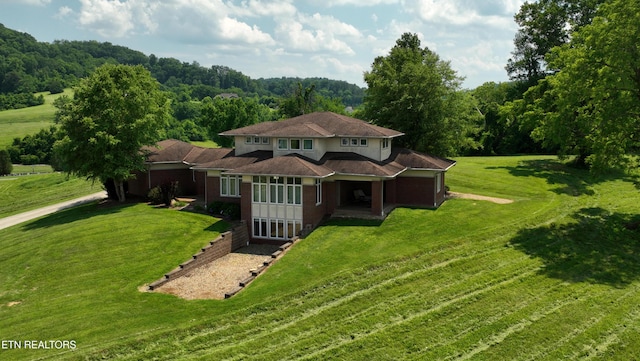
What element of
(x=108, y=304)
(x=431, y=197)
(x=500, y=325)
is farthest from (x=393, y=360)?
(x=431, y=197)

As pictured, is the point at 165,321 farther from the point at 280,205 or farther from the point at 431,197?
the point at 431,197

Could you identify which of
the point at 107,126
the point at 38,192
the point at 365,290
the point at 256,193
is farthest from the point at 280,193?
the point at 38,192

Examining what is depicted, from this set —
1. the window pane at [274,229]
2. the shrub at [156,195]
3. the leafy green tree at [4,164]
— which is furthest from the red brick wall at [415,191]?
the leafy green tree at [4,164]

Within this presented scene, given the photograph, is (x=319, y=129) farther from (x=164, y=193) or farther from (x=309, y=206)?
(x=164, y=193)

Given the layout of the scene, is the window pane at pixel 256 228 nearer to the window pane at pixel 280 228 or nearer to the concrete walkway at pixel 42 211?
the window pane at pixel 280 228

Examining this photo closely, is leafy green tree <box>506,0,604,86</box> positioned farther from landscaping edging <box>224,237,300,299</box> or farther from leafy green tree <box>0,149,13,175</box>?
leafy green tree <box>0,149,13,175</box>

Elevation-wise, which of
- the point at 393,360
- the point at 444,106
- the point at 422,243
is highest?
the point at 444,106
